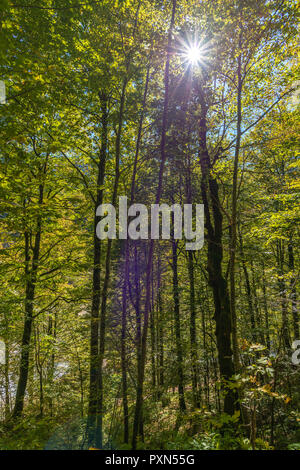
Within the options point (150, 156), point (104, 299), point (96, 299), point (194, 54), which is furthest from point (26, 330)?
point (194, 54)

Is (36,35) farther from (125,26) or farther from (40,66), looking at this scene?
(125,26)

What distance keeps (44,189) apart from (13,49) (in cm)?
509

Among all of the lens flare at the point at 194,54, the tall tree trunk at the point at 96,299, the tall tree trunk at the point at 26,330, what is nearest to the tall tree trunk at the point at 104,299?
the tall tree trunk at the point at 96,299

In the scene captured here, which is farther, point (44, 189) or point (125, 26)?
point (44, 189)

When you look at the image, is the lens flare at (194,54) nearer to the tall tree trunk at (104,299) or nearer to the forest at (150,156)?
the forest at (150,156)

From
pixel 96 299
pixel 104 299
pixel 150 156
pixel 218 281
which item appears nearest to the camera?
pixel 104 299

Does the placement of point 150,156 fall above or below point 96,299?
above

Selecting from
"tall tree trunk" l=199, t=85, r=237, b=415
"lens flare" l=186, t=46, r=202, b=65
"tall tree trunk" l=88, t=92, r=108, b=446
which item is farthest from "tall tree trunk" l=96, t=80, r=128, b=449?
"tall tree trunk" l=199, t=85, r=237, b=415

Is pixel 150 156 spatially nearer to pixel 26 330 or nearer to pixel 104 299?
pixel 104 299
